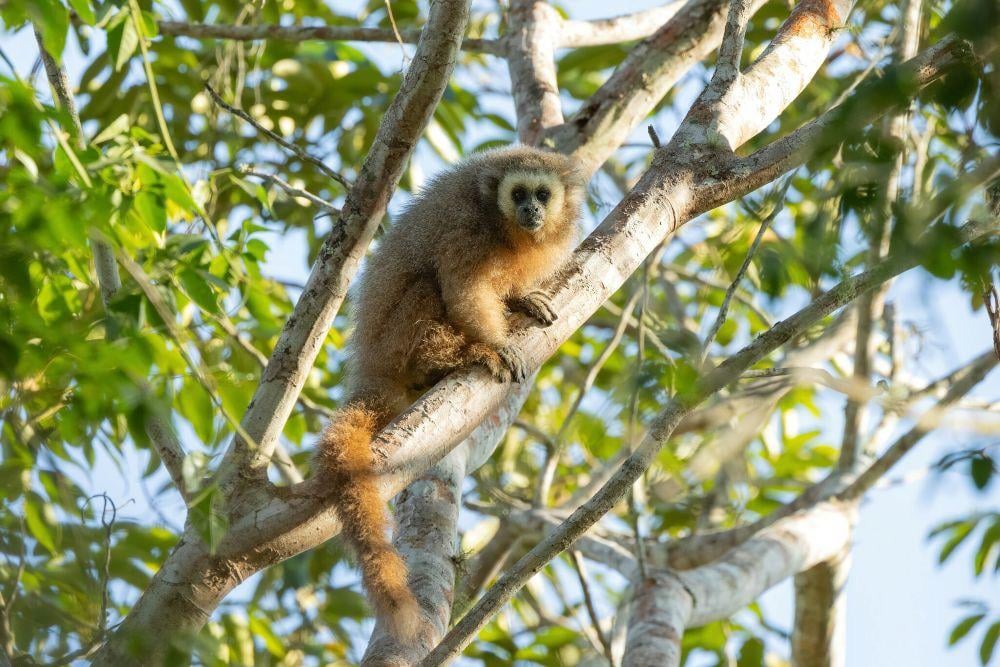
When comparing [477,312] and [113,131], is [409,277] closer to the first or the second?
[477,312]

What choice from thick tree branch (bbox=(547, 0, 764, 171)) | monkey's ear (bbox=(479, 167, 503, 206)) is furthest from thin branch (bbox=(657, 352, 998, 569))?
monkey's ear (bbox=(479, 167, 503, 206))

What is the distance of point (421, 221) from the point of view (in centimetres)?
487

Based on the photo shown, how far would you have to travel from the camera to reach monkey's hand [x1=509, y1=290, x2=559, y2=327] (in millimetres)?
3547

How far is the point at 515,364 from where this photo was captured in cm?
372

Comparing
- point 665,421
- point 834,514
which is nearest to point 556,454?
point 834,514

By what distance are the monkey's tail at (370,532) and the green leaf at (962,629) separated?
2.62 meters

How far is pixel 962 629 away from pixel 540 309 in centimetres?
263

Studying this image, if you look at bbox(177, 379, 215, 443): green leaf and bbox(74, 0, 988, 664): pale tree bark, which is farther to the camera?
bbox(177, 379, 215, 443): green leaf

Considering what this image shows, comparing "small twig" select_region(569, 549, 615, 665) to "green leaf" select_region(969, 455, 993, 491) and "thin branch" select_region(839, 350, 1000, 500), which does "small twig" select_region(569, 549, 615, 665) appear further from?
"green leaf" select_region(969, 455, 993, 491)

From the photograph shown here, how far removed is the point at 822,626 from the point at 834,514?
0.64m

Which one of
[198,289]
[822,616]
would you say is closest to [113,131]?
[198,289]

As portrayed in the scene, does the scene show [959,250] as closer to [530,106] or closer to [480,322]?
[480,322]

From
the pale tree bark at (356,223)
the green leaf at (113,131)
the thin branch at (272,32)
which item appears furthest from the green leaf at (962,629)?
the green leaf at (113,131)

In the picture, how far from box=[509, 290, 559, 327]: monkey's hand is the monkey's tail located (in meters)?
0.76
